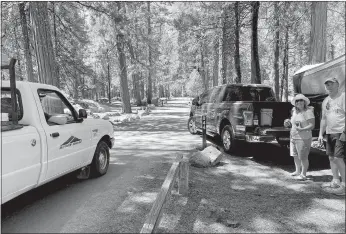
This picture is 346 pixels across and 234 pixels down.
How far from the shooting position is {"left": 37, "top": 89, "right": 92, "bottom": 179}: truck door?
4191 mm

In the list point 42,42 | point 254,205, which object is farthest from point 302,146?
point 42,42

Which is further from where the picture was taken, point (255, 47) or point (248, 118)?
point (255, 47)

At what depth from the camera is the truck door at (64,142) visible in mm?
4191

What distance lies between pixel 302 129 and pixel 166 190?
290 centimetres

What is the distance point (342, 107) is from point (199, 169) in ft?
11.1

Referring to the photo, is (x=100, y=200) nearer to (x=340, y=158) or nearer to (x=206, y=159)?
(x=206, y=159)

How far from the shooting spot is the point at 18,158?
3.44m

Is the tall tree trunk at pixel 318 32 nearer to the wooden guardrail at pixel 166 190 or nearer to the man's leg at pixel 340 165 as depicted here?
the man's leg at pixel 340 165

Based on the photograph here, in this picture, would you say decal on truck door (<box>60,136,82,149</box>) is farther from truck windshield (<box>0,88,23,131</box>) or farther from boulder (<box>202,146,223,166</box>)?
boulder (<box>202,146,223,166</box>)

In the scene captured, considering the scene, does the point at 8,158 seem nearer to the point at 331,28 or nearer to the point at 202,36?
the point at 331,28

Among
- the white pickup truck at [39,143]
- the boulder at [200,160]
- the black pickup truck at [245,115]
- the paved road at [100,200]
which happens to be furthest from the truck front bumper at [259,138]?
the white pickup truck at [39,143]

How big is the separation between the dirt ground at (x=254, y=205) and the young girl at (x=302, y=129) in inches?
18.5

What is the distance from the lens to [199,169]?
664 centimetres

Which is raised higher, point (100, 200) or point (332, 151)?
point (332, 151)
